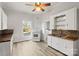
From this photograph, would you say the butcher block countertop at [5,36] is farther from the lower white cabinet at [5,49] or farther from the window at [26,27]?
the window at [26,27]

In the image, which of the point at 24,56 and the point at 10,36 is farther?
the point at 10,36

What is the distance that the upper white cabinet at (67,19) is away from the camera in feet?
6.41

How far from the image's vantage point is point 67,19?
2234 millimetres

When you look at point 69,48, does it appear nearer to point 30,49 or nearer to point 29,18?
point 30,49

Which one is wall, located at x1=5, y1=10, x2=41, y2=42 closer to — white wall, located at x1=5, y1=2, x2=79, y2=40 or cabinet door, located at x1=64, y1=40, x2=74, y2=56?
white wall, located at x1=5, y1=2, x2=79, y2=40

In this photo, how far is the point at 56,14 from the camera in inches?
74.8

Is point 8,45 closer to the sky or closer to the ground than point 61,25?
closer to the ground

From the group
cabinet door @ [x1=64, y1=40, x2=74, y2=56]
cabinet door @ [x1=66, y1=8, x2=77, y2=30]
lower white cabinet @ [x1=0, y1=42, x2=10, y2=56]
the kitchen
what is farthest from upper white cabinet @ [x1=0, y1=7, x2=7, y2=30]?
cabinet door @ [x1=66, y1=8, x2=77, y2=30]

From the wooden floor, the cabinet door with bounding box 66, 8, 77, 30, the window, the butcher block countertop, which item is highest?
the cabinet door with bounding box 66, 8, 77, 30

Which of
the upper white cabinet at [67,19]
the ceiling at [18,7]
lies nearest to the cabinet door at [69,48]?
the upper white cabinet at [67,19]

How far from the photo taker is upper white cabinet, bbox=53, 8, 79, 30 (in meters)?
1.95

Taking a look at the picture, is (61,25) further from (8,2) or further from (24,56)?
(8,2)

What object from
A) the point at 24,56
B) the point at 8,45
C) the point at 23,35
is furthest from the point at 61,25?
the point at 8,45

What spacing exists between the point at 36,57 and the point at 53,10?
2.69ft
